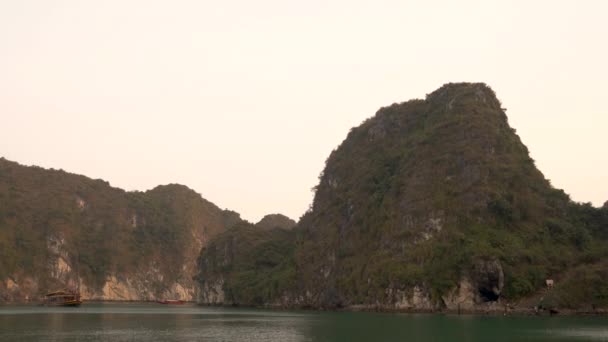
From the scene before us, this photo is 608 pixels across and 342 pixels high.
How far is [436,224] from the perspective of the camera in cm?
11475

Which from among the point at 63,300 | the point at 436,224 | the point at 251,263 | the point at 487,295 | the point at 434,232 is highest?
the point at 436,224

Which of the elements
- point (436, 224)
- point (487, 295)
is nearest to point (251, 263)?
point (436, 224)

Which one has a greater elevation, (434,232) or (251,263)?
(434,232)

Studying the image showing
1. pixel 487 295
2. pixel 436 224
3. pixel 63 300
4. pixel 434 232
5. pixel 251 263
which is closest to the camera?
pixel 487 295

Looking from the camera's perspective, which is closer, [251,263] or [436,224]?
[436,224]

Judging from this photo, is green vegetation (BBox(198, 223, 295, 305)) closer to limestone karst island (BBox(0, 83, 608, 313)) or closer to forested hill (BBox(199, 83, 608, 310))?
limestone karst island (BBox(0, 83, 608, 313))

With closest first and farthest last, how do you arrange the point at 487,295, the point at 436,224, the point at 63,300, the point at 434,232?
1. the point at 487,295
2. the point at 434,232
3. the point at 436,224
4. the point at 63,300

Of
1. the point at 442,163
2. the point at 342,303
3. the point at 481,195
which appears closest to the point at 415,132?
the point at 442,163

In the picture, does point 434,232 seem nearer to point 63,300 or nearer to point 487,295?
point 487,295

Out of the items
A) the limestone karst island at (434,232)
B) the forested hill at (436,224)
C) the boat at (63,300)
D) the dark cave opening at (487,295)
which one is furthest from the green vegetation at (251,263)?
the dark cave opening at (487,295)

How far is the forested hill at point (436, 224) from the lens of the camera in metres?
102

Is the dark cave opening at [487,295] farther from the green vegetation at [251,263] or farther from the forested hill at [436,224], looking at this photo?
the green vegetation at [251,263]

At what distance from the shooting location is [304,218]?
543ft

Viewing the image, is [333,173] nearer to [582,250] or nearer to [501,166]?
[501,166]
